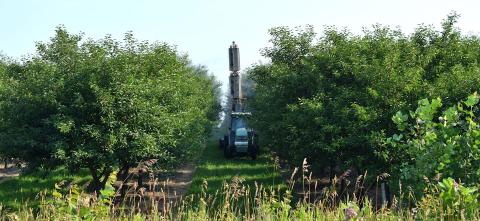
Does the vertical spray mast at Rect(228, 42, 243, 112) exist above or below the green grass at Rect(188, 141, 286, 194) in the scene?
above

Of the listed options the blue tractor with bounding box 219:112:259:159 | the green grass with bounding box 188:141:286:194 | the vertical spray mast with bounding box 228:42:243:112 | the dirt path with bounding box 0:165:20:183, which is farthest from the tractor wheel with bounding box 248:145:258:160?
the vertical spray mast with bounding box 228:42:243:112

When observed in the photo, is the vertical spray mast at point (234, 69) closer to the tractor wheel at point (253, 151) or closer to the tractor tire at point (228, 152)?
the tractor tire at point (228, 152)

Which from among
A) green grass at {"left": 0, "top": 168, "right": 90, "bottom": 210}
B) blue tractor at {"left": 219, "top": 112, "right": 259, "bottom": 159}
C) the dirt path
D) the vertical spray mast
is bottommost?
green grass at {"left": 0, "top": 168, "right": 90, "bottom": 210}

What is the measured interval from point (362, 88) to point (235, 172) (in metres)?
12.0

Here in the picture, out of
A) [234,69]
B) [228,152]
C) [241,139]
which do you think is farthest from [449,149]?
[234,69]

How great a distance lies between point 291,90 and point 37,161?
937 cm

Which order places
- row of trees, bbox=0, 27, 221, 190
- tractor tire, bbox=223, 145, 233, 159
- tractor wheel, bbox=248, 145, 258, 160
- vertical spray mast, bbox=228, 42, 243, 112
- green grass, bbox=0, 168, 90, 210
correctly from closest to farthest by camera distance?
row of trees, bbox=0, 27, 221, 190
green grass, bbox=0, 168, 90, 210
tractor wheel, bbox=248, 145, 258, 160
tractor tire, bbox=223, 145, 233, 159
vertical spray mast, bbox=228, 42, 243, 112

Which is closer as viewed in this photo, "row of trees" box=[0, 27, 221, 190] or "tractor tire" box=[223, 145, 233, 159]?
"row of trees" box=[0, 27, 221, 190]

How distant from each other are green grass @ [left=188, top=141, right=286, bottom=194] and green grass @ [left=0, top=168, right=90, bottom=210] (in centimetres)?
537

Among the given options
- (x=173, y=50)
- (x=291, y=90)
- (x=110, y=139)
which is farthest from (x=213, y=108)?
(x=110, y=139)

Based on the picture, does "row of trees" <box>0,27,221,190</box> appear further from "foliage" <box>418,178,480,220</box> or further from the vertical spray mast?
the vertical spray mast

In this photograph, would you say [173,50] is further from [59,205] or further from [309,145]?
[59,205]

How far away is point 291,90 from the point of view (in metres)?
22.2

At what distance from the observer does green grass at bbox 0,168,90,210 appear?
22811 mm
